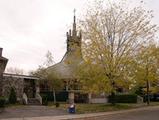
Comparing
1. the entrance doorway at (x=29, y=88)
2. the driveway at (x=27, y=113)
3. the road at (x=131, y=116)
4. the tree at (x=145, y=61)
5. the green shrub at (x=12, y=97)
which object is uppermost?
the tree at (x=145, y=61)

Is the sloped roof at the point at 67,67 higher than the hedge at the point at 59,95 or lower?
higher

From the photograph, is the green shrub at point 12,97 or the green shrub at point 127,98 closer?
the green shrub at point 12,97

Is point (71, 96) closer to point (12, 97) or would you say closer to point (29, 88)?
point (29, 88)

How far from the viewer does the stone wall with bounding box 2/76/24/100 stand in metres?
44.8

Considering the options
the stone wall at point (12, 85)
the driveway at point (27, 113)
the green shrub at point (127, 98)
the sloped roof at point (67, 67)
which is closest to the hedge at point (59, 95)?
the sloped roof at point (67, 67)

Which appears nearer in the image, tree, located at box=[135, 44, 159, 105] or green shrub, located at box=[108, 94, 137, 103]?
tree, located at box=[135, 44, 159, 105]

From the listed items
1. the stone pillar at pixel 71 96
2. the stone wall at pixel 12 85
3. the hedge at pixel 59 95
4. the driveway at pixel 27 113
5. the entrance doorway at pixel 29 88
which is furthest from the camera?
the hedge at pixel 59 95

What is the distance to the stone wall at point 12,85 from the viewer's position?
4481 cm

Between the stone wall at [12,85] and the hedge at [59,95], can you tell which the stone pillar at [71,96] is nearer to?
the hedge at [59,95]

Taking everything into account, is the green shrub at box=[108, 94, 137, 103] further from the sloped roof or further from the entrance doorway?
the entrance doorway

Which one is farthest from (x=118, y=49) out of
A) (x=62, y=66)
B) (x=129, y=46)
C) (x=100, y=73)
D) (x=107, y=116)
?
(x=62, y=66)

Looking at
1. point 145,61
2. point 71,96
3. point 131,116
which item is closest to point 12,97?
point 71,96

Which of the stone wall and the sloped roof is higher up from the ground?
the sloped roof

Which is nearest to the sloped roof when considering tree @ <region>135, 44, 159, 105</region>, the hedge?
the hedge
